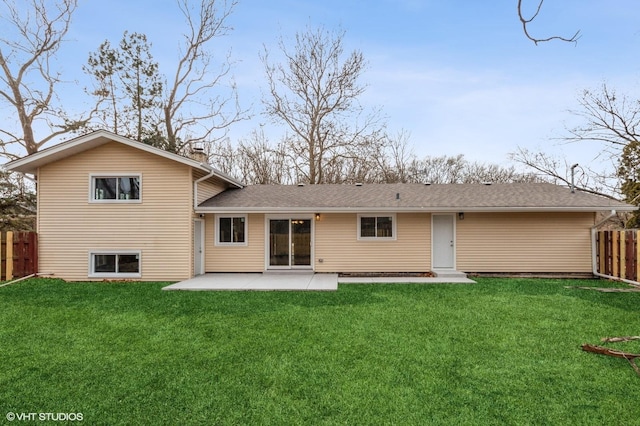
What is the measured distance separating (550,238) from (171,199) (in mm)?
11464

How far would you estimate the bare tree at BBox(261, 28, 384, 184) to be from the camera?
20219mm

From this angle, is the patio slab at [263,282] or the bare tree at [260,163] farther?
the bare tree at [260,163]

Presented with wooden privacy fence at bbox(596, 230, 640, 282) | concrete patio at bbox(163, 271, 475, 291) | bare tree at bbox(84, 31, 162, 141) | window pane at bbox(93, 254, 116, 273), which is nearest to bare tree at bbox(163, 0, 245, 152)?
bare tree at bbox(84, 31, 162, 141)

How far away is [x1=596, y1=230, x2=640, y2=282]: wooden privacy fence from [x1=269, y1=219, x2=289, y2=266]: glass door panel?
9.30 metres

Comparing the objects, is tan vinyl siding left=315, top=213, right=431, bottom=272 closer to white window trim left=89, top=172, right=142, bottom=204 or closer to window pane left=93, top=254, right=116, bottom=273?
white window trim left=89, top=172, right=142, bottom=204

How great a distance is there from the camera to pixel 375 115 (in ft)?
65.9

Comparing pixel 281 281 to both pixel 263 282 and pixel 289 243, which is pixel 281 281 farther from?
pixel 289 243

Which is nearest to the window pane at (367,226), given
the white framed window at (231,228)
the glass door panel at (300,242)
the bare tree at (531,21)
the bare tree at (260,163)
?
the glass door panel at (300,242)

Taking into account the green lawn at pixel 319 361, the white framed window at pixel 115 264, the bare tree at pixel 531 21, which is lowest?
the green lawn at pixel 319 361

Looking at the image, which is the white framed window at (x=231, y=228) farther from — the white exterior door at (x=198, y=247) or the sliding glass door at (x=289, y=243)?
the sliding glass door at (x=289, y=243)

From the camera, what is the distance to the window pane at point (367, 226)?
11212 millimetres

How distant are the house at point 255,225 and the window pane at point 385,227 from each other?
3cm

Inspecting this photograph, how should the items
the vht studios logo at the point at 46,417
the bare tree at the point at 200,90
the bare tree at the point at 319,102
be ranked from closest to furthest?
1. the vht studios logo at the point at 46,417
2. the bare tree at the point at 200,90
3. the bare tree at the point at 319,102

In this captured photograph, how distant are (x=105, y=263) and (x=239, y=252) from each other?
3.85m
